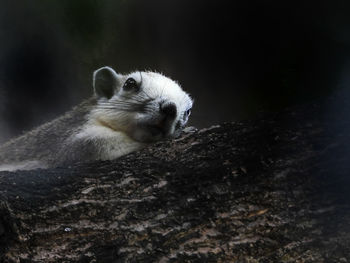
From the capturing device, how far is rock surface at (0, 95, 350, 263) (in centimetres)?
145

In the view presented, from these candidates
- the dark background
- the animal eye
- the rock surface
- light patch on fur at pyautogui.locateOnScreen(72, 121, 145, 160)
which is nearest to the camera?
the rock surface

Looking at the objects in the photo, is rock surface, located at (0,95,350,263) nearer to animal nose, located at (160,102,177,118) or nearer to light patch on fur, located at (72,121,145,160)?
light patch on fur, located at (72,121,145,160)

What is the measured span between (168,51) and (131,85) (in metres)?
1.41

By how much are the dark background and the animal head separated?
2.50 ft

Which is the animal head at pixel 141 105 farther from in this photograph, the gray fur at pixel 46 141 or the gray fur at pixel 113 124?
the gray fur at pixel 46 141

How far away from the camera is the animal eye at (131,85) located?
2797 mm

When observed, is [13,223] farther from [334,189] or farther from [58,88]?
[58,88]

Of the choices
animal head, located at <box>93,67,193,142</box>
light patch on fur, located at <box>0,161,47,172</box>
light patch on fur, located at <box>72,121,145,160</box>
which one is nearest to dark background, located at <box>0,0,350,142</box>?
animal head, located at <box>93,67,193,142</box>

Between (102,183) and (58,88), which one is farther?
(58,88)

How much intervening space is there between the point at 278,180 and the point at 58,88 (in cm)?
319

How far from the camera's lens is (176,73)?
436 cm

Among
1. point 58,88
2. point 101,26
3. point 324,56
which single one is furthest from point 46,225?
point 58,88

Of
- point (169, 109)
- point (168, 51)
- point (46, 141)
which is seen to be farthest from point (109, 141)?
point (168, 51)

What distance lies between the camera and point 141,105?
263 cm
